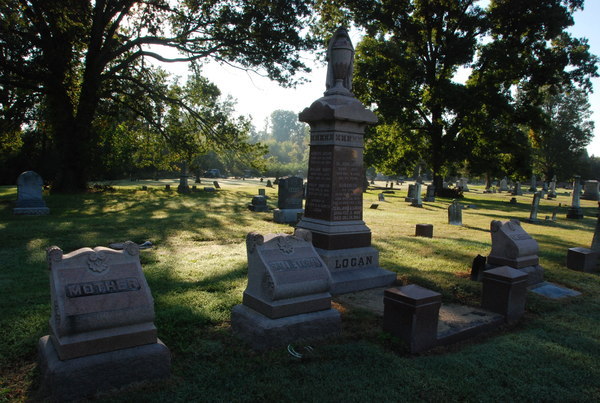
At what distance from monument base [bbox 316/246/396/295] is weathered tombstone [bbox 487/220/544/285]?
2.22 meters

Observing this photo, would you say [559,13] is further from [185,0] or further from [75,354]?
[75,354]

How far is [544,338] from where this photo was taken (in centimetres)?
474

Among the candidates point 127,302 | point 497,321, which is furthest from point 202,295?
point 497,321

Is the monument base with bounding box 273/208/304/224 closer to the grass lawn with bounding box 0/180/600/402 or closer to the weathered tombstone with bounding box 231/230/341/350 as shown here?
the grass lawn with bounding box 0/180/600/402

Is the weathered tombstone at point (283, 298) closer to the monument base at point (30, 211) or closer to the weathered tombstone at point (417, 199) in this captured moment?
the monument base at point (30, 211)

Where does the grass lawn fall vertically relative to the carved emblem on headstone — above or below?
below

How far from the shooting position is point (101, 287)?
3.37 meters

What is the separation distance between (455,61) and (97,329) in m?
29.4

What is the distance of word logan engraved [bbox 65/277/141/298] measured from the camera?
3266 millimetres

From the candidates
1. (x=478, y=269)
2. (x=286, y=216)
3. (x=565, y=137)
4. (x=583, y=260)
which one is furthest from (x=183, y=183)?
(x=565, y=137)

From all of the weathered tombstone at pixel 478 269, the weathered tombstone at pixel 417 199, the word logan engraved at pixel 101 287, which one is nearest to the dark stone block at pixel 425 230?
the weathered tombstone at pixel 478 269

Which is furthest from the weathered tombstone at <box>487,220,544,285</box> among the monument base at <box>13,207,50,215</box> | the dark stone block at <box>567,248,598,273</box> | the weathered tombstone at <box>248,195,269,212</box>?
the monument base at <box>13,207,50,215</box>

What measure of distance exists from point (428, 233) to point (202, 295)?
825cm

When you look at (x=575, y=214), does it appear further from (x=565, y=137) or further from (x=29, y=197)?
(x=565, y=137)
